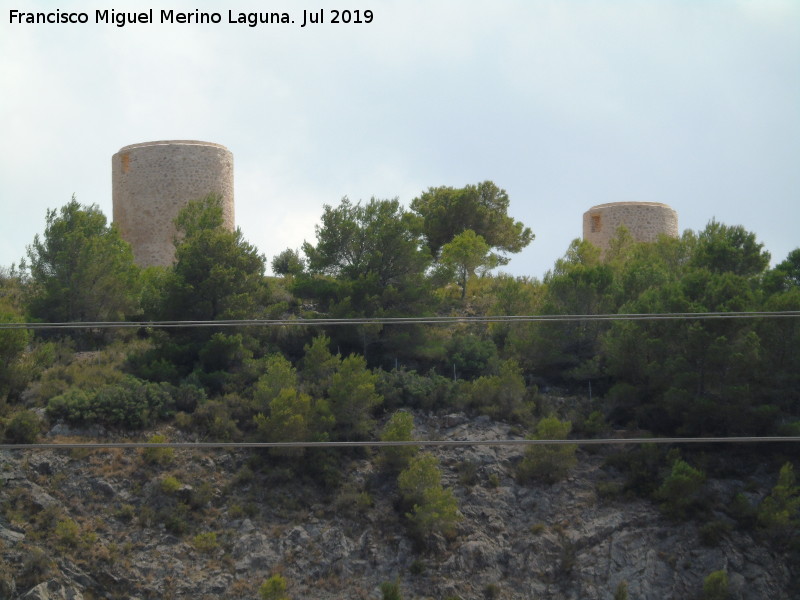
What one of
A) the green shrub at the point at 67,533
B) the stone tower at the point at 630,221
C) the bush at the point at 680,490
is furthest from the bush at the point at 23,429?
the stone tower at the point at 630,221

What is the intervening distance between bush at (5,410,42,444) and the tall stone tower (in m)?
8.92

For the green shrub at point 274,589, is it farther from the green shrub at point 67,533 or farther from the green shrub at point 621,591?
the green shrub at point 621,591

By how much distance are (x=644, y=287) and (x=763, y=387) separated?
4.82 metres

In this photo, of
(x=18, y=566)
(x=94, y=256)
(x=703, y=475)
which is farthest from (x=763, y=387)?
(x=94, y=256)

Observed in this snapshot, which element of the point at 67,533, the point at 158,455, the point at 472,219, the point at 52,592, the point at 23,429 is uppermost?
the point at 472,219

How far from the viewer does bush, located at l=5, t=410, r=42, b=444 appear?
55.4 feet

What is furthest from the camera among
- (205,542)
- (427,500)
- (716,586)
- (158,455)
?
(158,455)

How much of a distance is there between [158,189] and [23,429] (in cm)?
991

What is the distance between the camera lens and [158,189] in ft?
84.1

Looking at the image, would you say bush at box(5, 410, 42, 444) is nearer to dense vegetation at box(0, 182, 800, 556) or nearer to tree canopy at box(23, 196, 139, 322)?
dense vegetation at box(0, 182, 800, 556)

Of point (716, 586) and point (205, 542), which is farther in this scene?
point (205, 542)

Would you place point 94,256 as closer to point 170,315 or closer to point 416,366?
point 170,315

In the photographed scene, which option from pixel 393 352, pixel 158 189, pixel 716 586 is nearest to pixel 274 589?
pixel 716 586

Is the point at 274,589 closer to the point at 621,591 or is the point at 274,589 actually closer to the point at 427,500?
the point at 427,500
